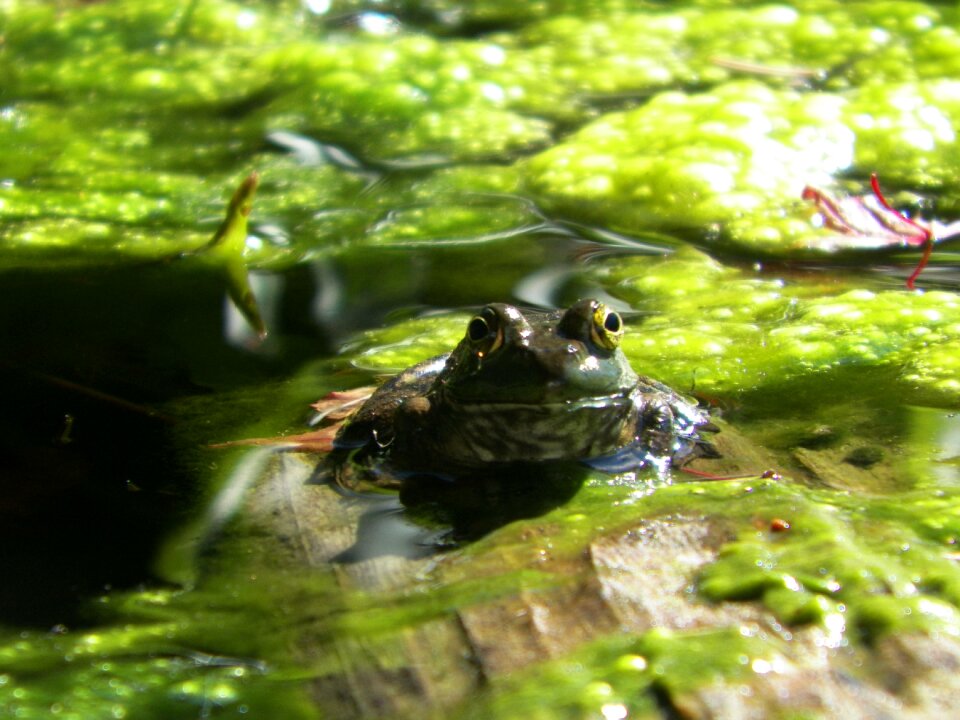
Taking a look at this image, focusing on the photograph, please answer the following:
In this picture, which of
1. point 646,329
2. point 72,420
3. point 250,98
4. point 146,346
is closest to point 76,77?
point 250,98

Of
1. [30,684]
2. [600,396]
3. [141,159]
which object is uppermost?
[600,396]

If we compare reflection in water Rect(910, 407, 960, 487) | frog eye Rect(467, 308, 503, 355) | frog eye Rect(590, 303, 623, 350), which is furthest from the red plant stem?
frog eye Rect(467, 308, 503, 355)

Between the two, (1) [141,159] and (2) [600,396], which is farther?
(1) [141,159]

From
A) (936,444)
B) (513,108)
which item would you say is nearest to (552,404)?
(936,444)

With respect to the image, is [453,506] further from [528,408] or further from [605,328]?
[605,328]

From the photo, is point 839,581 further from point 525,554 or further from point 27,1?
point 27,1

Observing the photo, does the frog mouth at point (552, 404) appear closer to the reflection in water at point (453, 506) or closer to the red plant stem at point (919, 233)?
the reflection in water at point (453, 506)
